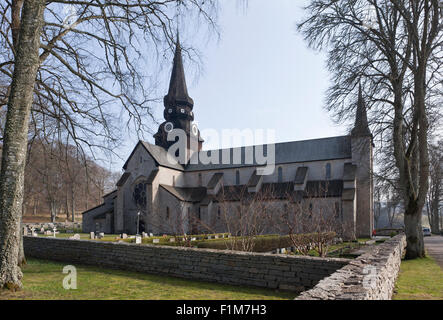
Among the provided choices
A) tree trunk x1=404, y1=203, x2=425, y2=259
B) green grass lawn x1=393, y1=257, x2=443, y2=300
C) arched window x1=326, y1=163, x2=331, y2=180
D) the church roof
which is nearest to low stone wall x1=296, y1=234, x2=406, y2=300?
green grass lawn x1=393, y1=257, x2=443, y2=300

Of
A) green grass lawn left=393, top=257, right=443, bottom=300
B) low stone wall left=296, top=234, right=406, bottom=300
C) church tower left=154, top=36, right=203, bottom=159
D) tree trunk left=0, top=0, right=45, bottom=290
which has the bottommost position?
green grass lawn left=393, top=257, right=443, bottom=300

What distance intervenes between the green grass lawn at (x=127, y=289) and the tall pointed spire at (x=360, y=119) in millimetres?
9405

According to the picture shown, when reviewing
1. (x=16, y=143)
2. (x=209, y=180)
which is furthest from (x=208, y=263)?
(x=209, y=180)

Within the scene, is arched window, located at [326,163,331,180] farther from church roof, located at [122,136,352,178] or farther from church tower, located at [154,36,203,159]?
church tower, located at [154,36,203,159]

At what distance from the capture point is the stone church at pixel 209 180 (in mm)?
30406

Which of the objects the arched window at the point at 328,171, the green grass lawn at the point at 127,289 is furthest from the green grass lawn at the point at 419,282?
the arched window at the point at 328,171

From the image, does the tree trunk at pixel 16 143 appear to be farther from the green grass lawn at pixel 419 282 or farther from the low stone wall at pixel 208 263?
the green grass lawn at pixel 419 282

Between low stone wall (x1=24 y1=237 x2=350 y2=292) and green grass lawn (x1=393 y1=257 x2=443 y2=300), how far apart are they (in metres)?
1.88

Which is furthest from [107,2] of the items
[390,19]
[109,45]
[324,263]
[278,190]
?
[278,190]

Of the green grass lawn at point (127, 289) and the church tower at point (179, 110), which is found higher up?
the church tower at point (179, 110)

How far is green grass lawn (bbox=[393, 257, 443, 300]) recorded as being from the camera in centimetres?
729

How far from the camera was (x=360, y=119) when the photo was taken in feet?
47.2

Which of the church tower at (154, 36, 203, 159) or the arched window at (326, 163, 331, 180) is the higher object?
the church tower at (154, 36, 203, 159)

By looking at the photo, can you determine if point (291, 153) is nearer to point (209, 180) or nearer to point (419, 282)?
point (209, 180)
